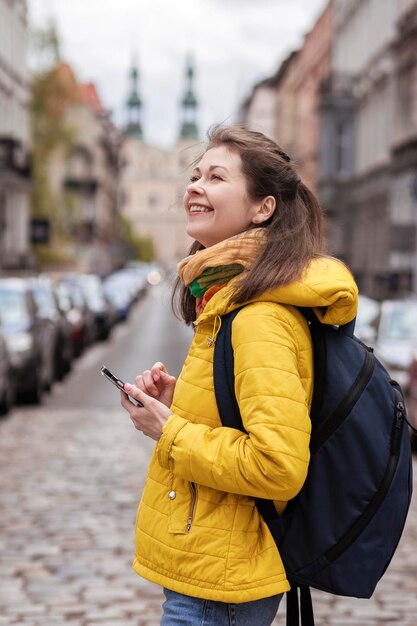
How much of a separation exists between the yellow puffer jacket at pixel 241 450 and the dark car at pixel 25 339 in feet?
45.1

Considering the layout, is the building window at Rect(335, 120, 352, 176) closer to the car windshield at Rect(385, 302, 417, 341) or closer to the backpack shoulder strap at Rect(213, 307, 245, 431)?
the car windshield at Rect(385, 302, 417, 341)

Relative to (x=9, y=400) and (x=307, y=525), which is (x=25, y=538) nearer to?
(x=307, y=525)

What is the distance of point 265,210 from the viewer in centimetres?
300

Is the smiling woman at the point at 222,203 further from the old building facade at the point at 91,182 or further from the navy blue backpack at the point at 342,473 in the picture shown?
the old building facade at the point at 91,182

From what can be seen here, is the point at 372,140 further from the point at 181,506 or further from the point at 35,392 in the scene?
the point at 181,506

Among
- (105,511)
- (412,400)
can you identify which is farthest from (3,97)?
(105,511)

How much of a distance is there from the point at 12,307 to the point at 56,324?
10.1 ft

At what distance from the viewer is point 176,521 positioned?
2832 millimetres

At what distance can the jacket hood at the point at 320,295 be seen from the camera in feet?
9.05

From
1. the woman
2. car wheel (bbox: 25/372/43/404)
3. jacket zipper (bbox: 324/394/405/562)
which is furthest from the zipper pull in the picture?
car wheel (bbox: 25/372/43/404)

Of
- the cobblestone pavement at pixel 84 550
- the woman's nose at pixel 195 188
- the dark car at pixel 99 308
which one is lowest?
the dark car at pixel 99 308

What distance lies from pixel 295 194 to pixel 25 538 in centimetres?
514

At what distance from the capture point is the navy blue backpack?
277cm

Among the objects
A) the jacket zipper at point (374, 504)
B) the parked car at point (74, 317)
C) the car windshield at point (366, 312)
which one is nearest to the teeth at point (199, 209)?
the jacket zipper at point (374, 504)
